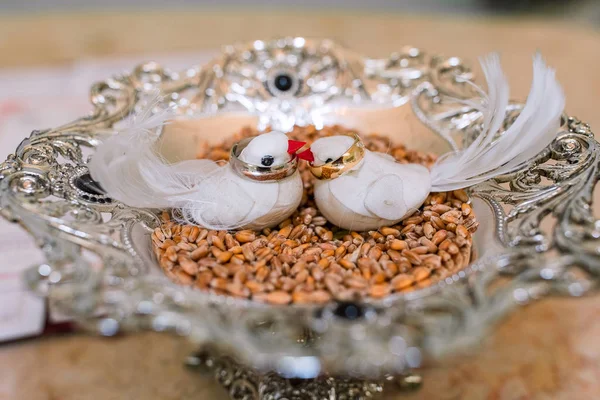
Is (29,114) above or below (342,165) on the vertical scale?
below

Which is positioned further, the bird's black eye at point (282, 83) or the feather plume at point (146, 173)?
the bird's black eye at point (282, 83)

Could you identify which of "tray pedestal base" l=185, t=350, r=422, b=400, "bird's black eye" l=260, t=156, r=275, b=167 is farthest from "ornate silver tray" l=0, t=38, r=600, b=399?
"bird's black eye" l=260, t=156, r=275, b=167

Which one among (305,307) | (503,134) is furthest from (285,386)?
(503,134)

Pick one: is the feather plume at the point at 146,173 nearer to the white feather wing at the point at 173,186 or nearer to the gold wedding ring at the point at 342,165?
the white feather wing at the point at 173,186

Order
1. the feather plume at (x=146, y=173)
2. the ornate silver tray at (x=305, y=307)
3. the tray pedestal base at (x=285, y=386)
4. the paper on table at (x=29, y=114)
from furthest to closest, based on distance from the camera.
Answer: the paper on table at (x=29, y=114) < the tray pedestal base at (x=285, y=386) < the feather plume at (x=146, y=173) < the ornate silver tray at (x=305, y=307)

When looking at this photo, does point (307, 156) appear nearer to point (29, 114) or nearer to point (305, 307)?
point (305, 307)

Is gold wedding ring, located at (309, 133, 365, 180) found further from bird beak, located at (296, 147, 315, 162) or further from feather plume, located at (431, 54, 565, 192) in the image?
feather plume, located at (431, 54, 565, 192)

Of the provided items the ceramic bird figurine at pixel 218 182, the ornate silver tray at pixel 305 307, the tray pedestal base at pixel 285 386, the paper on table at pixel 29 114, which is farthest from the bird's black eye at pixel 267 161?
the paper on table at pixel 29 114
